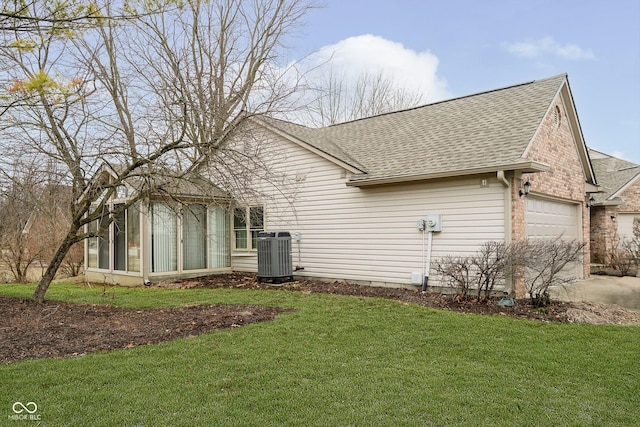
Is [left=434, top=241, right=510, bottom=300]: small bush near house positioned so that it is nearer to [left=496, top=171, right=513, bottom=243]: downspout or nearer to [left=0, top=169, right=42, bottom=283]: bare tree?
[left=496, top=171, right=513, bottom=243]: downspout

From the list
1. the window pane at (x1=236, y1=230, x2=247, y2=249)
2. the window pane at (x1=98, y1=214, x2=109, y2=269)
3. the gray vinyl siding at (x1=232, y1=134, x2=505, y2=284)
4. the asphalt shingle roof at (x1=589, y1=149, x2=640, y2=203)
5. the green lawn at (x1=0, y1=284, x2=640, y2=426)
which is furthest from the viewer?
the asphalt shingle roof at (x1=589, y1=149, x2=640, y2=203)

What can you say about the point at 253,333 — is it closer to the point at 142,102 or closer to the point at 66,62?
the point at 142,102

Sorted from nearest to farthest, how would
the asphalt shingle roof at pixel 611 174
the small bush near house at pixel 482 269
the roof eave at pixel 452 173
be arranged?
the small bush near house at pixel 482 269 < the roof eave at pixel 452 173 < the asphalt shingle roof at pixel 611 174

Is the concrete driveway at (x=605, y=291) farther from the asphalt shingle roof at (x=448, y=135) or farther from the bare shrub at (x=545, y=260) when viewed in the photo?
the asphalt shingle roof at (x=448, y=135)

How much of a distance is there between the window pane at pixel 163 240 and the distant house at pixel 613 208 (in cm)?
1279

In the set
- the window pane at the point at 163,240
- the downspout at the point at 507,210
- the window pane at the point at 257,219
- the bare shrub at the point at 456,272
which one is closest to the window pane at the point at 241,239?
the window pane at the point at 257,219

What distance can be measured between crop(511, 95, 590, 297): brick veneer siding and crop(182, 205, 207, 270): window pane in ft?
26.5

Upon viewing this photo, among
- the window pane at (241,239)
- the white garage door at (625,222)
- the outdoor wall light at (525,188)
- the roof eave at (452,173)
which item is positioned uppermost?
the roof eave at (452,173)

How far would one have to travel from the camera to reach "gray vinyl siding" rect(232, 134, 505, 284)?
8766 mm

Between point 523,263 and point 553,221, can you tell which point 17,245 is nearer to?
point 523,263

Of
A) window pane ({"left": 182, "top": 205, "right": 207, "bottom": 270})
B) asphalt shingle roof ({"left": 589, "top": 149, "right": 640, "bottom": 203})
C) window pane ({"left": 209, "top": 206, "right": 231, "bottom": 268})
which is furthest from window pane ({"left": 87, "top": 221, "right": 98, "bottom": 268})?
asphalt shingle roof ({"left": 589, "top": 149, "right": 640, "bottom": 203})

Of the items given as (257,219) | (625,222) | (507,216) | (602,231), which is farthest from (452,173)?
(625,222)

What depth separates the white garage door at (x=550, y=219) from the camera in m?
9.44

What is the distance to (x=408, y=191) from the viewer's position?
9.73 meters
